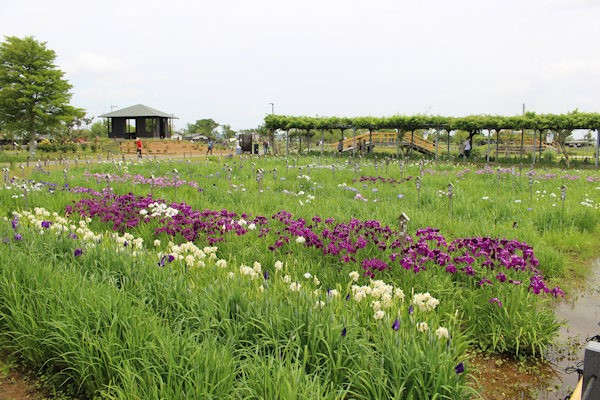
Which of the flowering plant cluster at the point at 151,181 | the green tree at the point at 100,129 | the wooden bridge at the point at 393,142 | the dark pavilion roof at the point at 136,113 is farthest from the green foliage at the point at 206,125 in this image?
the flowering plant cluster at the point at 151,181

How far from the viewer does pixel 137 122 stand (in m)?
48.1

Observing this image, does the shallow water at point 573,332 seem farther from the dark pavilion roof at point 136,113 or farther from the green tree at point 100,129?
the green tree at point 100,129

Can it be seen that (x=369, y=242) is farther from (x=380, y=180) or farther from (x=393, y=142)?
(x=393, y=142)

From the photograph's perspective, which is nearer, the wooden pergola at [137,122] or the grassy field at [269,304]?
the grassy field at [269,304]

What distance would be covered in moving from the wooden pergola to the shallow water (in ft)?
156

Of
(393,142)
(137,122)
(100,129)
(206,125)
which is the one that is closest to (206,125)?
(206,125)

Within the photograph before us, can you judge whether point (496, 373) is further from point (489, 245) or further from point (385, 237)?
point (385, 237)

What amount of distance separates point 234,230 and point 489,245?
308 cm

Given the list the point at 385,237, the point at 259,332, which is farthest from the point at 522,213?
the point at 259,332

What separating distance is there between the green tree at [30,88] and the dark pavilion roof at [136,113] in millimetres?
13736

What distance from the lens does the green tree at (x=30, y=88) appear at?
102ft

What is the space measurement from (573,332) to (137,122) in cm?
4965

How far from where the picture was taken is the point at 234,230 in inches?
224

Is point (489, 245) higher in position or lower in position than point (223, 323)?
higher
